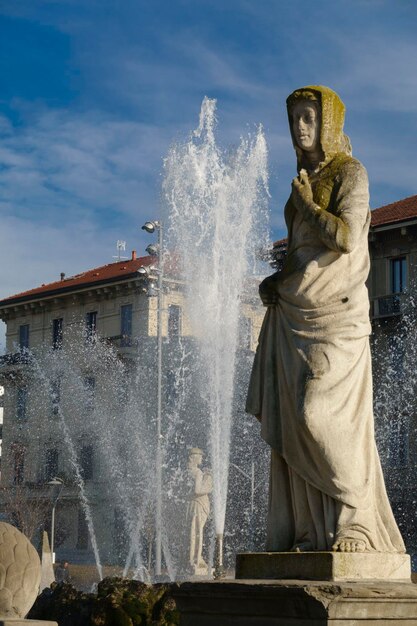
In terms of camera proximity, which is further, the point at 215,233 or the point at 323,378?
the point at 215,233

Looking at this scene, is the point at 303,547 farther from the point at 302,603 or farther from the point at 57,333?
the point at 57,333

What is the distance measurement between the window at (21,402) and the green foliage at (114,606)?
58.6m

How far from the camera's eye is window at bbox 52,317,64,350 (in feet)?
232

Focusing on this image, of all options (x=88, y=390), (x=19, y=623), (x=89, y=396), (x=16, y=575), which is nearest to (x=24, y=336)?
(x=88, y=390)

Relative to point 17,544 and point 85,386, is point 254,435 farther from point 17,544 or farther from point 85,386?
point 17,544

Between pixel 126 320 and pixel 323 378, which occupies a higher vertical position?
pixel 126 320

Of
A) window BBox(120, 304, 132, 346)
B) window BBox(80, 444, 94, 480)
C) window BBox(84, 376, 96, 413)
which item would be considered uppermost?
window BBox(120, 304, 132, 346)

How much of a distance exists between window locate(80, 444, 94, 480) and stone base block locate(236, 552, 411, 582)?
58629mm

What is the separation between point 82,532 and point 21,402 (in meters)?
8.87

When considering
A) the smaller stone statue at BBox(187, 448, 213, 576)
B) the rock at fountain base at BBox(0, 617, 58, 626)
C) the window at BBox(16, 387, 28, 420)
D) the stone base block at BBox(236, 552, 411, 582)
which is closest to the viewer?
the stone base block at BBox(236, 552, 411, 582)

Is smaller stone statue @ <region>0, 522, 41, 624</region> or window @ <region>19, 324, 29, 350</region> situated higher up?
window @ <region>19, 324, 29, 350</region>

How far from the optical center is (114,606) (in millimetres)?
9422

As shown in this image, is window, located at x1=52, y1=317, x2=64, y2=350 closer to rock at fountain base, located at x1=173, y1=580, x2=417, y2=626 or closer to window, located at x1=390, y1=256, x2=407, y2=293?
window, located at x1=390, y1=256, x2=407, y2=293

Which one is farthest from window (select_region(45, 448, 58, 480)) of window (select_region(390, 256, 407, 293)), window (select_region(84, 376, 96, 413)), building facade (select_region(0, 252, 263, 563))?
window (select_region(390, 256, 407, 293))
